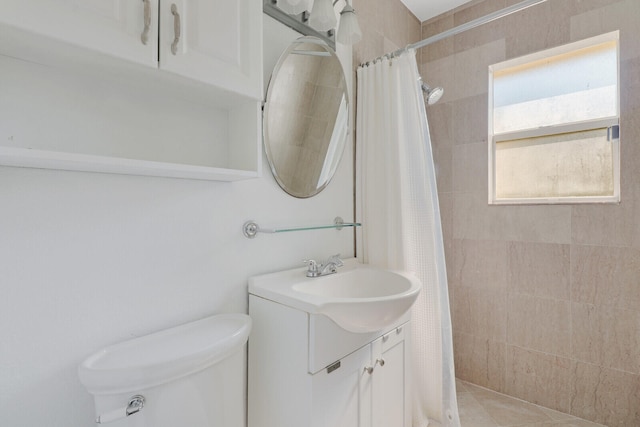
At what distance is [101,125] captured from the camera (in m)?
0.87

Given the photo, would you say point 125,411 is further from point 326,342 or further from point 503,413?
point 503,413

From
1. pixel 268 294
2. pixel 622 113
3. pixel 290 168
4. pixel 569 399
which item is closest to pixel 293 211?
pixel 290 168

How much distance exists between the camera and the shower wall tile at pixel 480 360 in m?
1.92

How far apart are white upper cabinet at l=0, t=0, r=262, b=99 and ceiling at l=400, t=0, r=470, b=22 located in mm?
1586

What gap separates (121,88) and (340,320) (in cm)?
99

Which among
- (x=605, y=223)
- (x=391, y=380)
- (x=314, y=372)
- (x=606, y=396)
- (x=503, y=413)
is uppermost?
(x=605, y=223)

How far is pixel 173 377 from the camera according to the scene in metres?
0.79

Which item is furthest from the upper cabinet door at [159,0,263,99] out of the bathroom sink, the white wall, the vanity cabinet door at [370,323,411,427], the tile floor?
the tile floor

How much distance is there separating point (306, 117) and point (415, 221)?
78cm

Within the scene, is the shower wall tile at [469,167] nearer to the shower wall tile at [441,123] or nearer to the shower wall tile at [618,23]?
the shower wall tile at [441,123]

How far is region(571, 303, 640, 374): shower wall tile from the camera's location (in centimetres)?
153

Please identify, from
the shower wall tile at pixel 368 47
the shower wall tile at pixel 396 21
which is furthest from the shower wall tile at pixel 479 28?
the shower wall tile at pixel 368 47

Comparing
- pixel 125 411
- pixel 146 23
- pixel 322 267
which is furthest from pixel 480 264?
pixel 146 23

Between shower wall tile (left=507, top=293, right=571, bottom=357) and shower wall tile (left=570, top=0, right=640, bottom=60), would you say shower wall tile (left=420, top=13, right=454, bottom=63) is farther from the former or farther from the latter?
shower wall tile (left=507, top=293, right=571, bottom=357)
